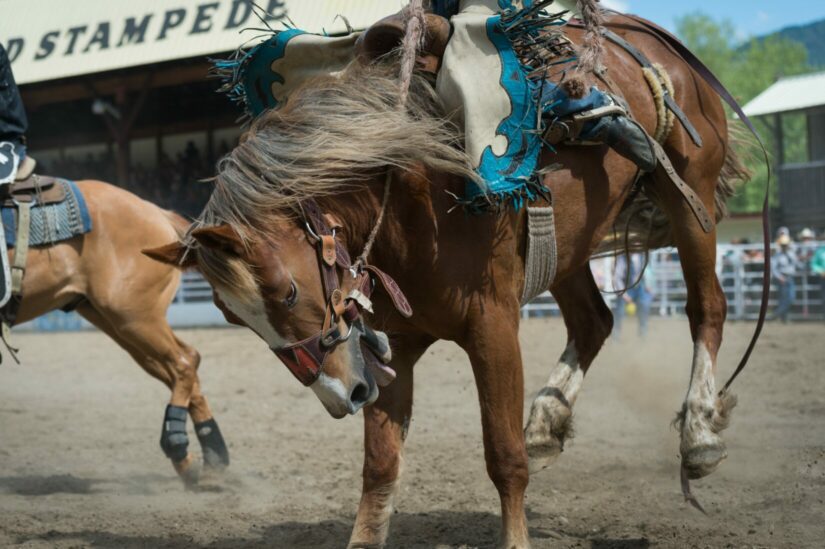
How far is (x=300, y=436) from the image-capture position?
6.70m

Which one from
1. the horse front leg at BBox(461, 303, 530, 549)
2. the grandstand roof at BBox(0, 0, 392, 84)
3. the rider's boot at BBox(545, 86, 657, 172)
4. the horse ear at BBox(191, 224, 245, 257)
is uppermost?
the grandstand roof at BBox(0, 0, 392, 84)

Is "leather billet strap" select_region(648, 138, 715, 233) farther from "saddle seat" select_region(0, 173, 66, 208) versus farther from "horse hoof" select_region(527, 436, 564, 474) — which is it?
"saddle seat" select_region(0, 173, 66, 208)

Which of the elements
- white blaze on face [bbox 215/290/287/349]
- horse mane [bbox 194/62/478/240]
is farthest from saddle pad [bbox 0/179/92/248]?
white blaze on face [bbox 215/290/287/349]

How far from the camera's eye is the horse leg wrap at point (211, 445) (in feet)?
18.0

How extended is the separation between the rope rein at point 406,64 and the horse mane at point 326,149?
0.04 meters

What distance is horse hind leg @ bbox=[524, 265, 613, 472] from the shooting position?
13.2 feet

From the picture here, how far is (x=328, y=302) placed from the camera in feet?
9.23

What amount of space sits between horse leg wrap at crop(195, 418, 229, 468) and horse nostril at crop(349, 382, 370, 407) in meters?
2.86

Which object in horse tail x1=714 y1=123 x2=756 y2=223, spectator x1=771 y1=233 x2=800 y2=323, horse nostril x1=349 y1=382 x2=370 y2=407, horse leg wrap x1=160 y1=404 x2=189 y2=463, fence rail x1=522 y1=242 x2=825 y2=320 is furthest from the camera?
fence rail x1=522 y1=242 x2=825 y2=320

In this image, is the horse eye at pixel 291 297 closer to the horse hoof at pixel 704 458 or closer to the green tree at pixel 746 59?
the horse hoof at pixel 704 458

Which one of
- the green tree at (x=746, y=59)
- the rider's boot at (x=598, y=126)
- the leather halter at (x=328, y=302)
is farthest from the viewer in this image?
the green tree at (x=746, y=59)

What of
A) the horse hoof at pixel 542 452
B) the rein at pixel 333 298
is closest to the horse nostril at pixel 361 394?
the rein at pixel 333 298

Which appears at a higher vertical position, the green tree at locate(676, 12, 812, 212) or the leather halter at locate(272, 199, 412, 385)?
the leather halter at locate(272, 199, 412, 385)

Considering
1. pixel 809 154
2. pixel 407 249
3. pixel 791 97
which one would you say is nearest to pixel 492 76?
pixel 407 249
